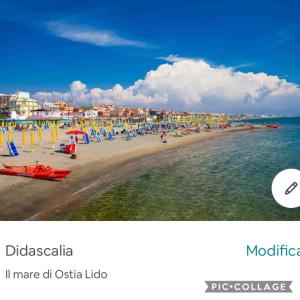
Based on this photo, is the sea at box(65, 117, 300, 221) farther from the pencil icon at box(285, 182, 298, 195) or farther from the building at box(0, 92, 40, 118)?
the building at box(0, 92, 40, 118)

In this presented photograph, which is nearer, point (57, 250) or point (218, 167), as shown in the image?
point (57, 250)

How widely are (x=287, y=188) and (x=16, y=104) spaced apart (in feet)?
314

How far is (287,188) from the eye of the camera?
22.6 feet

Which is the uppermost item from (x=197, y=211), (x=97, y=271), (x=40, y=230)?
(x=40, y=230)

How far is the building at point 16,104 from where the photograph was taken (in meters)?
91.5

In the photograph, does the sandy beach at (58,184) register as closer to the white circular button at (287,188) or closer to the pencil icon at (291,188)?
the white circular button at (287,188)

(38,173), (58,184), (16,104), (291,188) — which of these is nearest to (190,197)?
(58,184)

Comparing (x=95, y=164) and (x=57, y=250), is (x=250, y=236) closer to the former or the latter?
(x=57, y=250)

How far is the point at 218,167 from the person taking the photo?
22844 millimetres

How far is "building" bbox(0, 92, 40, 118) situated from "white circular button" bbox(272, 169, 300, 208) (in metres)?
91.5

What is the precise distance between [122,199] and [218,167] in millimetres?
11183

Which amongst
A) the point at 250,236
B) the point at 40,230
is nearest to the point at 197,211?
the point at 250,236

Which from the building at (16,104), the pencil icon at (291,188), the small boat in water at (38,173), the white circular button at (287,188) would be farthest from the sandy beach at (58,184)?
the building at (16,104)

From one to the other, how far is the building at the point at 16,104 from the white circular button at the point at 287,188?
91.5 metres
